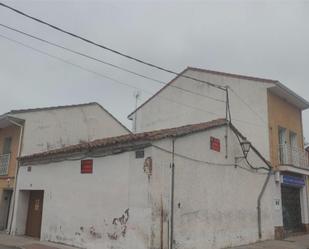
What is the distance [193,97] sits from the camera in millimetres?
19234

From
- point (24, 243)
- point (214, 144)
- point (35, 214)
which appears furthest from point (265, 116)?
point (24, 243)

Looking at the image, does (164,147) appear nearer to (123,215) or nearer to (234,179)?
(123,215)

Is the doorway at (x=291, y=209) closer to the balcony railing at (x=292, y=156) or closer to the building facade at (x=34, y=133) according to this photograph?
the balcony railing at (x=292, y=156)

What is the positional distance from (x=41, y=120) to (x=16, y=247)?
6590mm

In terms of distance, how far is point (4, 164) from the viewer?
1664cm

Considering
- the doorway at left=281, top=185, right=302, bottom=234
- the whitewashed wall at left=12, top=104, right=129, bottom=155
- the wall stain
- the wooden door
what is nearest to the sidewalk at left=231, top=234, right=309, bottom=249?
the doorway at left=281, top=185, right=302, bottom=234

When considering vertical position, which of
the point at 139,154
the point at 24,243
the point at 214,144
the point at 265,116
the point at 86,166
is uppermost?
the point at 265,116

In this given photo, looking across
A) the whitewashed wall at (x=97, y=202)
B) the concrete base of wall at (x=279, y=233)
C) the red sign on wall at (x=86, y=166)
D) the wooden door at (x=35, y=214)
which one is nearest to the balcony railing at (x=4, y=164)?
the wooden door at (x=35, y=214)

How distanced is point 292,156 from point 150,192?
35.1ft

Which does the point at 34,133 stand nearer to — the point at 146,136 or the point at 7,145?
the point at 7,145

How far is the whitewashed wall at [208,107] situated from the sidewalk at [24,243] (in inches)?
381

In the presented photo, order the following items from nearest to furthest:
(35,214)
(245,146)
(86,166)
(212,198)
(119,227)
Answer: (119,227)
(212,198)
(86,166)
(245,146)
(35,214)

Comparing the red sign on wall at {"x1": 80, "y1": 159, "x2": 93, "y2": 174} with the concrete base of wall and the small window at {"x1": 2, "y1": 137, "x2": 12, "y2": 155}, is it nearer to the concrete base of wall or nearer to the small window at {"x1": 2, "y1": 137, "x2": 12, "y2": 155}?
the small window at {"x1": 2, "y1": 137, "x2": 12, "y2": 155}

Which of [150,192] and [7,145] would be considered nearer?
[150,192]
